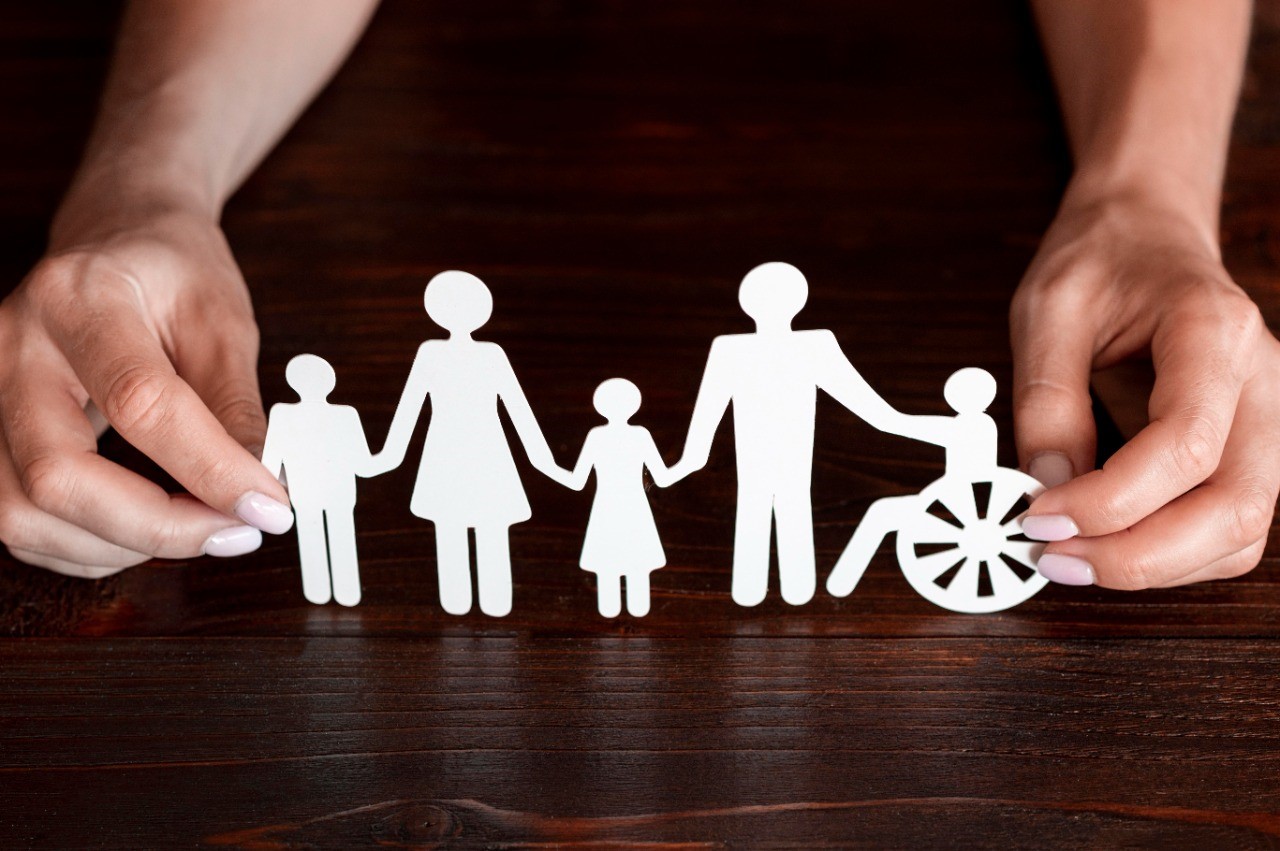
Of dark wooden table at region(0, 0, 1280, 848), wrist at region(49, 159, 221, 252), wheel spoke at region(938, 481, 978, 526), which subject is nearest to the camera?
dark wooden table at region(0, 0, 1280, 848)

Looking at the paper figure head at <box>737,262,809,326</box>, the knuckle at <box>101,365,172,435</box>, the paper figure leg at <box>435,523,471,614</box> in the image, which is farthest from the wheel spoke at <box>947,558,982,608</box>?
the knuckle at <box>101,365,172,435</box>

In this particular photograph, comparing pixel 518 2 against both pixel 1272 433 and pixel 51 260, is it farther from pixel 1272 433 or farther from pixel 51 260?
pixel 1272 433

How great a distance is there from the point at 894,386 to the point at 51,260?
65 centimetres

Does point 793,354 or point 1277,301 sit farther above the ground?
point 793,354

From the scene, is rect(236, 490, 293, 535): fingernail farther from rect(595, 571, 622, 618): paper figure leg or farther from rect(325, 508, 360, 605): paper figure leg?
rect(595, 571, 622, 618): paper figure leg

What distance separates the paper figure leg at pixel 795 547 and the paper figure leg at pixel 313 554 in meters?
0.30

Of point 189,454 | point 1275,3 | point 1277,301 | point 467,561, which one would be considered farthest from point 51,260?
point 1275,3

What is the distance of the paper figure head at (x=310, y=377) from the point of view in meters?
0.73

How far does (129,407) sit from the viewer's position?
0.77 m

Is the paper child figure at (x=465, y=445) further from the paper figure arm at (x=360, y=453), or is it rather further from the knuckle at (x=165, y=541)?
the knuckle at (x=165, y=541)

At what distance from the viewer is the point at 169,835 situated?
0.66 meters

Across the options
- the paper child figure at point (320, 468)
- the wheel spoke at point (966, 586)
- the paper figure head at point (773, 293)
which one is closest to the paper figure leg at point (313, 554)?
the paper child figure at point (320, 468)

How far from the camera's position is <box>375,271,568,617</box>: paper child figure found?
2.35ft

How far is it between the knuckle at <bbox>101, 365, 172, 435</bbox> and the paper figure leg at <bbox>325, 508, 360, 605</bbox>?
12 centimetres
